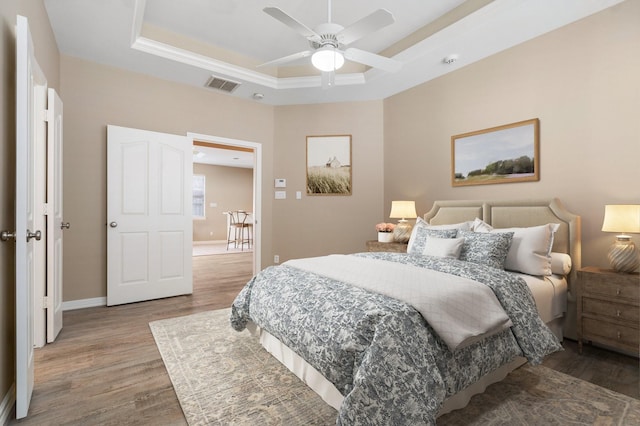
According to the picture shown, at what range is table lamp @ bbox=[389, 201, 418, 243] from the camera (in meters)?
3.95

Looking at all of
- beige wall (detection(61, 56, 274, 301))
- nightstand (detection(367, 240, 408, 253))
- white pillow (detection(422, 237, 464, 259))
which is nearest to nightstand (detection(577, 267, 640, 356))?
white pillow (detection(422, 237, 464, 259))

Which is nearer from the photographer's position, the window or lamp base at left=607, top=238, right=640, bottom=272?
lamp base at left=607, top=238, right=640, bottom=272

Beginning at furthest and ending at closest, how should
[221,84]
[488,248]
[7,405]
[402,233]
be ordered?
1. [221,84]
2. [402,233]
3. [488,248]
4. [7,405]

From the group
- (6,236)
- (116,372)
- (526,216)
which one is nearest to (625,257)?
(526,216)

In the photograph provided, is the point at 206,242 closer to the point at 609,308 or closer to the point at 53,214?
the point at 53,214

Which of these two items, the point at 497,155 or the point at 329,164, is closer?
the point at 497,155

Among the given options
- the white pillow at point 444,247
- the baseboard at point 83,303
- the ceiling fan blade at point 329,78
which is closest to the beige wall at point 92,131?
the baseboard at point 83,303

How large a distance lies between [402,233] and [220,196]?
299 inches

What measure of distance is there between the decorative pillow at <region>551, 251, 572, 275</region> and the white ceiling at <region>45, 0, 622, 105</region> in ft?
6.75

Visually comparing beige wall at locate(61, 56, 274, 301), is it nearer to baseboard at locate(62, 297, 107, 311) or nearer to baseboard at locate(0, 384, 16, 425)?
baseboard at locate(62, 297, 107, 311)

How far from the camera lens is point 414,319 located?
4.94ft

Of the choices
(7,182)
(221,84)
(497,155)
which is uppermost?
(221,84)

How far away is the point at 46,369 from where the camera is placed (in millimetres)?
2154

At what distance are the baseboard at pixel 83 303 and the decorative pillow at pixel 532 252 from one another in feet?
13.8
